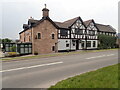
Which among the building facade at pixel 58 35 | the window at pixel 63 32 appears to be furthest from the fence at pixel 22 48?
the window at pixel 63 32

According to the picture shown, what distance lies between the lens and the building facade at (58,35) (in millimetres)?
24984

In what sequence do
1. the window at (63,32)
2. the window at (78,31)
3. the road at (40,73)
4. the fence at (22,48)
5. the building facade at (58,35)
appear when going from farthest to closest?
1. the window at (78,31)
2. the window at (63,32)
3. the building facade at (58,35)
4. the fence at (22,48)
5. the road at (40,73)

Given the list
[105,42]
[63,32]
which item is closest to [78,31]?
[63,32]

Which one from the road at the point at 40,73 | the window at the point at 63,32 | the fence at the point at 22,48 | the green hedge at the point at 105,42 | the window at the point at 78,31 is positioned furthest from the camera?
the green hedge at the point at 105,42

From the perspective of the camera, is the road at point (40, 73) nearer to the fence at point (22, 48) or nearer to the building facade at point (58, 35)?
the fence at point (22, 48)

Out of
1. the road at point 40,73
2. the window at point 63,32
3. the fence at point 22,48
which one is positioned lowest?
the road at point 40,73

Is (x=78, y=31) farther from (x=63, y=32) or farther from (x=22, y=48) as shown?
(x=22, y=48)

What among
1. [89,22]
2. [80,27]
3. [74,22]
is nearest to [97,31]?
[89,22]

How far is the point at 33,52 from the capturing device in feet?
79.7

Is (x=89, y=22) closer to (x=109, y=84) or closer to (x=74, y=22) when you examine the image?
(x=74, y=22)

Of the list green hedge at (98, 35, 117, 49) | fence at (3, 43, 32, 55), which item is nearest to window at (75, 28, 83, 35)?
green hedge at (98, 35, 117, 49)

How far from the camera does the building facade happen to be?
25.0m

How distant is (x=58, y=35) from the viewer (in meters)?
27.9

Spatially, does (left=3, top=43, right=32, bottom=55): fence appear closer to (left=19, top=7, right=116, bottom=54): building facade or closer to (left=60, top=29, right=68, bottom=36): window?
(left=19, top=7, right=116, bottom=54): building facade
